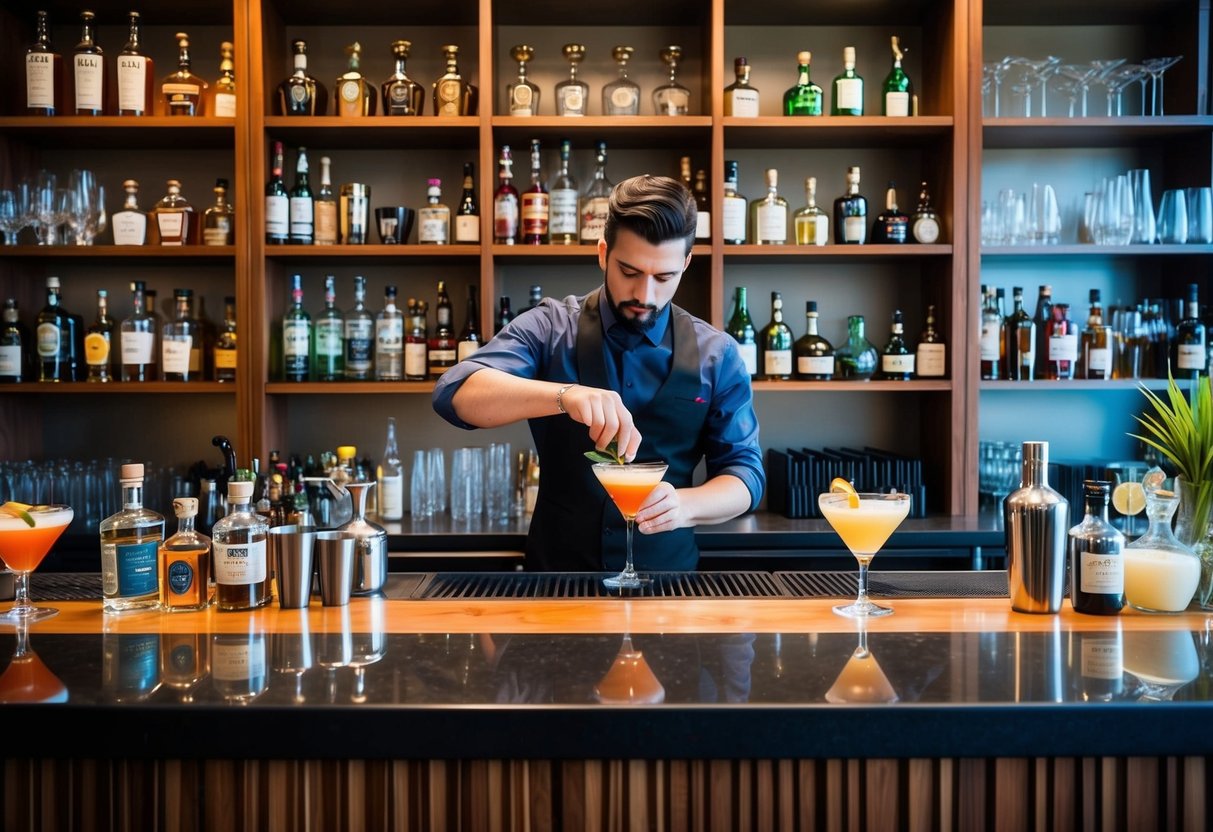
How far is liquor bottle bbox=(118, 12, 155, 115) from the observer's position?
2.99 m

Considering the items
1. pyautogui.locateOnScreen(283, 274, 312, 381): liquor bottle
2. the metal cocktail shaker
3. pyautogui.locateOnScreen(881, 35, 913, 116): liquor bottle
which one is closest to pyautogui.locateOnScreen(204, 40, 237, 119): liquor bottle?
pyautogui.locateOnScreen(283, 274, 312, 381): liquor bottle

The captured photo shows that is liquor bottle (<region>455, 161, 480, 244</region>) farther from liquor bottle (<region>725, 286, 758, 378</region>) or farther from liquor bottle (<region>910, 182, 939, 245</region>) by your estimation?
liquor bottle (<region>910, 182, 939, 245</region>)

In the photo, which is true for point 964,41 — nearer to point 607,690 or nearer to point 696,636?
point 696,636

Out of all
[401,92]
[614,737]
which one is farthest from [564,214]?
[614,737]

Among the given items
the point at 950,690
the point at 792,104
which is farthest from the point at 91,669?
the point at 792,104

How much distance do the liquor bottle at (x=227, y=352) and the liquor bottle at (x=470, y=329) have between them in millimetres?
690

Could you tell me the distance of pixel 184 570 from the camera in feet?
4.66

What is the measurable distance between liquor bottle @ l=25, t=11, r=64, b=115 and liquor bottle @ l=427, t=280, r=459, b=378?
126 centimetres

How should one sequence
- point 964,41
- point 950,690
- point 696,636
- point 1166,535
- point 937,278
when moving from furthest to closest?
1. point 937,278
2. point 964,41
3. point 1166,535
4. point 696,636
5. point 950,690

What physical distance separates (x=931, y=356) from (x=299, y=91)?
210 centimetres

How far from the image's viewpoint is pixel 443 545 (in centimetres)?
277

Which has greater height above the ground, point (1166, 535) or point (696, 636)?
point (1166, 535)

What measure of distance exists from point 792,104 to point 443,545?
173cm

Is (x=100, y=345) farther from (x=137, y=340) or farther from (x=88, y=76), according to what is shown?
(x=88, y=76)
